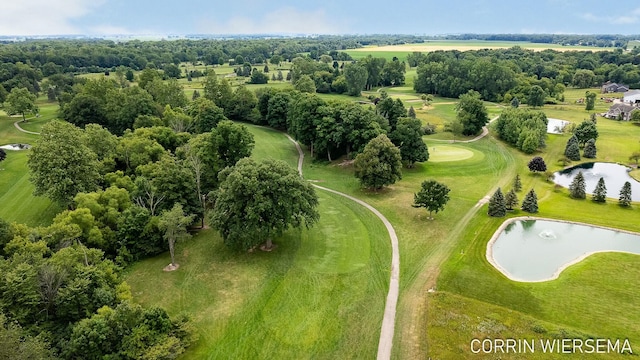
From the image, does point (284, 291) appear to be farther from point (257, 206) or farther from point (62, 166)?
point (62, 166)

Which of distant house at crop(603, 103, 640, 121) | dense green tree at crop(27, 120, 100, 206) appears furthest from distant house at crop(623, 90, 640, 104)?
dense green tree at crop(27, 120, 100, 206)

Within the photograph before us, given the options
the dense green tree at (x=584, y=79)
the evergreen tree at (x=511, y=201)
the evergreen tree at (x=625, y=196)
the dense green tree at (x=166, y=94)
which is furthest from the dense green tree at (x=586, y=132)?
the dense green tree at (x=166, y=94)

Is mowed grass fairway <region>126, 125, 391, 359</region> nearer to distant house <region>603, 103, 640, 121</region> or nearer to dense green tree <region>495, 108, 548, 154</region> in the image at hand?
dense green tree <region>495, 108, 548, 154</region>

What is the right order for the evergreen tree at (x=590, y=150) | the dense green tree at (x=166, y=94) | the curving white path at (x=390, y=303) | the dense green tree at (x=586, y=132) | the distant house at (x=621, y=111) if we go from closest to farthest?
the curving white path at (x=390, y=303) < the evergreen tree at (x=590, y=150) < the dense green tree at (x=586, y=132) < the dense green tree at (x=166, y=94) < the distant house at (x=621, y=111)

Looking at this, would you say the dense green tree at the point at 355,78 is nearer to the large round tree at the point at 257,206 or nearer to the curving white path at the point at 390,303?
the curving white path at the point at 390,303

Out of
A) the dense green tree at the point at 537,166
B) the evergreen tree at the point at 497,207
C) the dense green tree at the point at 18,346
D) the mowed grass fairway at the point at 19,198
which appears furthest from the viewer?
the dense green tree at the point at 537,166
